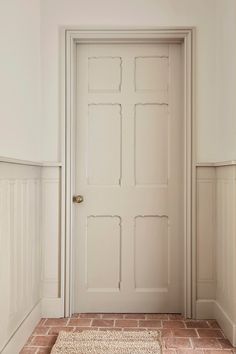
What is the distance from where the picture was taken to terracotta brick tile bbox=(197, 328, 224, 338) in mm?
2406

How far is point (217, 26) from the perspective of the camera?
2.67 meters

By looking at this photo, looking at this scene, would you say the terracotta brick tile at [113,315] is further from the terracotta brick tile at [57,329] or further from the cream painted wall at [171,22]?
the cream painted wall at [171,22]

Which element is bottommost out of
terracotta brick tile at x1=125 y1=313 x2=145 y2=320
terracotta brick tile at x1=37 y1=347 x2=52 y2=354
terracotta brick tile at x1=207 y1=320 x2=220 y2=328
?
terracotta brick tile at x1=37 y1=347 x2=52 y2=354

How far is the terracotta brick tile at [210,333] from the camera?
241 cm

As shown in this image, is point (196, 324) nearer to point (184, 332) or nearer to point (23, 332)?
point (184, 332)

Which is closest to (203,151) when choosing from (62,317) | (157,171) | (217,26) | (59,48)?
(157,171)

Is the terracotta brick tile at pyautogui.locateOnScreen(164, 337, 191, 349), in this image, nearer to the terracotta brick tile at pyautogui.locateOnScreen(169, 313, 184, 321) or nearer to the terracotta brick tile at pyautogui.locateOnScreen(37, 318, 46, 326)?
the terracotta brick tile at pyautogui.locateOnScreen(169, 313, 184, 321)

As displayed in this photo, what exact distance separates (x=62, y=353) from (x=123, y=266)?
853 mm

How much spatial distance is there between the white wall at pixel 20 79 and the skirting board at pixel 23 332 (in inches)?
41.0

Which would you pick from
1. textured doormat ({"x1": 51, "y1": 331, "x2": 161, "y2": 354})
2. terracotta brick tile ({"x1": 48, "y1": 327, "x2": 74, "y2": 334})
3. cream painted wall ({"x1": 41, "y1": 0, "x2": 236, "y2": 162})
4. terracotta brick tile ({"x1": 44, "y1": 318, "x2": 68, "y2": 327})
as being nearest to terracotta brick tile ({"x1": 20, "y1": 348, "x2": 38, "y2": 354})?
textured doormat ({"x1": 51, "y1": 331, "x2": 161, "y2": 354})

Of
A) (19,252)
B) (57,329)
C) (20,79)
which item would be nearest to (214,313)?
(57,329)

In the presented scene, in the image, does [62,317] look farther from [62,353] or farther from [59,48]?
[59,48]

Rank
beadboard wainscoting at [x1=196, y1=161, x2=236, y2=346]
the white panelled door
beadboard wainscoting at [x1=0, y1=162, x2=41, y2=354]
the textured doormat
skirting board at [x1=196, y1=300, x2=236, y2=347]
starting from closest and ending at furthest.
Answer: beadboard wainscoting at [x1=0, y1=162, x2=41, y2=354], the textured doormat, skirting board at [x1=196, y1=300, x2=236, y2=347], beadboard wainscoting at [x1=196, y1=161, x2=236, y2=346], the white panelled door

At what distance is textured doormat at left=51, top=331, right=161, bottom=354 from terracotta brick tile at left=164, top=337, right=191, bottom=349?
59 millimetres
